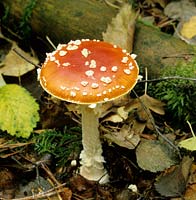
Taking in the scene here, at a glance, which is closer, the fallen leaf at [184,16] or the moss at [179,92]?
the moss at [179,92]

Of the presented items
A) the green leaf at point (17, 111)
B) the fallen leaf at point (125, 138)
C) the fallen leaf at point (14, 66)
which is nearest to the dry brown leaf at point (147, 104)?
the fallen leaf at point (125, 138)

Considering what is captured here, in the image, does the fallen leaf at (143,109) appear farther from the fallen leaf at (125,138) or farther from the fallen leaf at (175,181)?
the fallen leaf at (175,181)

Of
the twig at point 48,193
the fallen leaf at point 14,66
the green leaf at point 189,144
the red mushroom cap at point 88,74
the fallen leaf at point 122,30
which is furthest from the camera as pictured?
the fallen leaf at point 14,66

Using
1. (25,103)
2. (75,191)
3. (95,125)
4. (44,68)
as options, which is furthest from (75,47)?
(75,191)

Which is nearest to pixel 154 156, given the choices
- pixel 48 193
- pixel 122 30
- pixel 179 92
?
pixel 179 92

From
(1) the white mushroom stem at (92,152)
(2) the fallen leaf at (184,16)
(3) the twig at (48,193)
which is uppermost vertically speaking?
(2) the fallen leaf at (184,16)

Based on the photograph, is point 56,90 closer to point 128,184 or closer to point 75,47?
point 75,47
